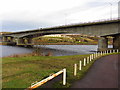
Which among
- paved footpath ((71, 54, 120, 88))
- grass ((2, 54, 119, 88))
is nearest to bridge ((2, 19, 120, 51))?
grass ((2, 54, 119, 88))

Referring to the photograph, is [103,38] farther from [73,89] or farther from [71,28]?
[73,89]

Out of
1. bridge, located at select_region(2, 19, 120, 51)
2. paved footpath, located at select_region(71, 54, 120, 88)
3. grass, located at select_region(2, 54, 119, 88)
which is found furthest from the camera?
bridge, located at select_region(2, 19, 120, 51)

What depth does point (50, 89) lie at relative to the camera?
6117 millimetres

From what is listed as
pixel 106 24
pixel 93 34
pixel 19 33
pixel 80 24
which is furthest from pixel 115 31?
pixel 19 33

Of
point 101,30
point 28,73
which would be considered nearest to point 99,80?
point 28,73

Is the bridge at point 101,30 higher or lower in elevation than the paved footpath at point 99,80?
higher

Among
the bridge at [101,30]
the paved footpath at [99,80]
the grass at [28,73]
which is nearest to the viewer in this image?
the paved footpath at [99,80]

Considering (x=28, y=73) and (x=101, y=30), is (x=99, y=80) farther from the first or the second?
(x=101, y=30)

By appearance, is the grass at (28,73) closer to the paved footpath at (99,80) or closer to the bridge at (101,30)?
the paved footpath at (99,80)

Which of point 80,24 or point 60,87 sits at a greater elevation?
point 80,24

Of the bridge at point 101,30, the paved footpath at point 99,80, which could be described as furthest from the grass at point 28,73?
the bridge at point 101,30

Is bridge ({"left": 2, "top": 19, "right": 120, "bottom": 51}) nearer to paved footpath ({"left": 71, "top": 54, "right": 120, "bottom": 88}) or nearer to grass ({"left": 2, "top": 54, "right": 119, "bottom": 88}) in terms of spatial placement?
grass ({"left": 2, "top": 54, "right": 119, "bottom": 88})

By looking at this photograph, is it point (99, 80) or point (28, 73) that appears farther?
point (28, 73)

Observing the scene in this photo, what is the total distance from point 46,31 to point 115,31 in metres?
33.8
